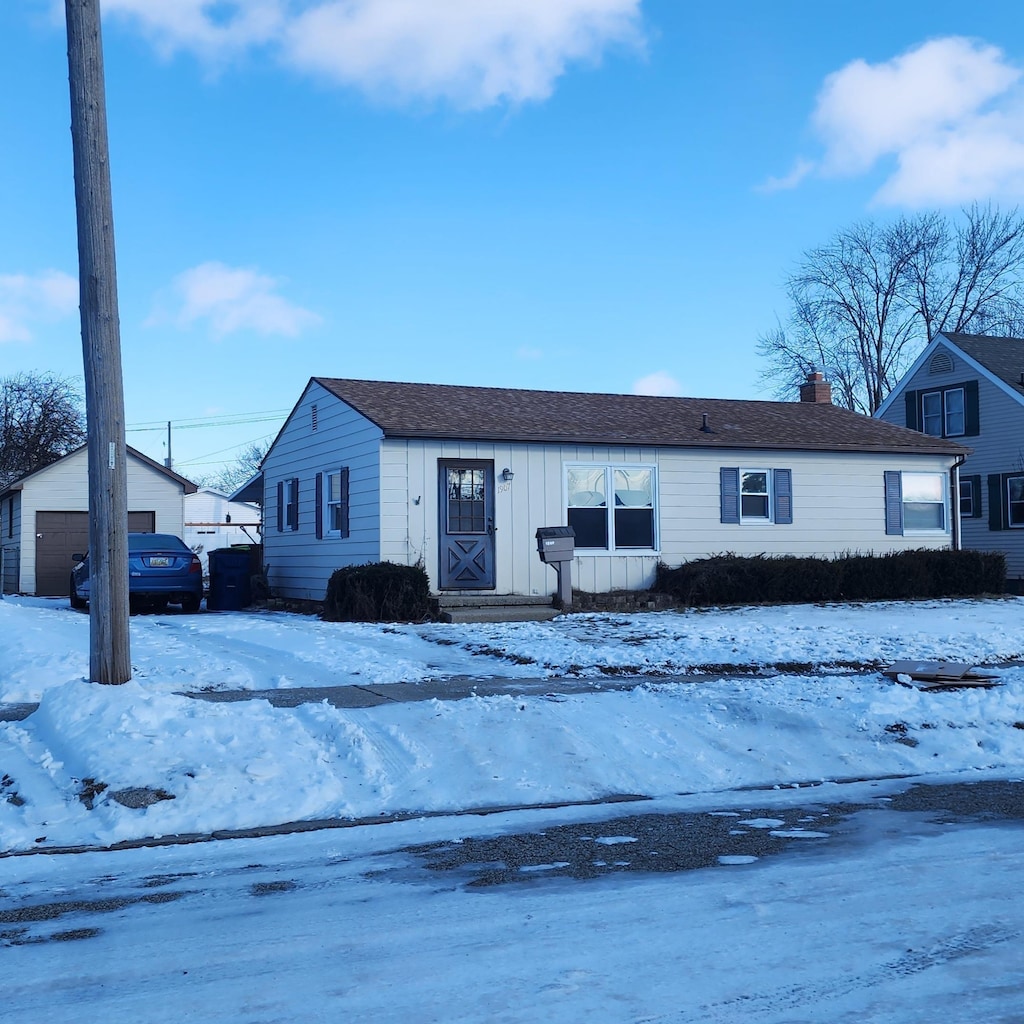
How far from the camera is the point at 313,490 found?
2142 cm

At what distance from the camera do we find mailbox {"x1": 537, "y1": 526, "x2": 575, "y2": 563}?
17.9 m

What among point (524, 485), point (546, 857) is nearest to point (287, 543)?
point (524, 485)

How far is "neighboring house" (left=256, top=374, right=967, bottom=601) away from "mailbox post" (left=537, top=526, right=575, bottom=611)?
2.75ft

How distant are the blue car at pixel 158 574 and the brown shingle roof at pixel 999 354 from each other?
21.9m

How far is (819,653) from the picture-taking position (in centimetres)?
1268

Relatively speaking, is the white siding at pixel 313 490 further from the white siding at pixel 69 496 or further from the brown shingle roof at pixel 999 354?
the brown shingle roof at pixel 999 354

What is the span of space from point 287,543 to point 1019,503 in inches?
768

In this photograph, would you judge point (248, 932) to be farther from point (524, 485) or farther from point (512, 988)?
point (524, 485)

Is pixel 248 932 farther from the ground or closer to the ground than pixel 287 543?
closer to the ground

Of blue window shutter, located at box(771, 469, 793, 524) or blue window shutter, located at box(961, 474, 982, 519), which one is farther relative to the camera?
blue window shutter, located at box(961, 474, 982, 519)

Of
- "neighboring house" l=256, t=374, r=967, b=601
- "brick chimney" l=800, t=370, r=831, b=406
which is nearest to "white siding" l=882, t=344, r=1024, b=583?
"brick chimney" l=800, t=370, r=831, b=406

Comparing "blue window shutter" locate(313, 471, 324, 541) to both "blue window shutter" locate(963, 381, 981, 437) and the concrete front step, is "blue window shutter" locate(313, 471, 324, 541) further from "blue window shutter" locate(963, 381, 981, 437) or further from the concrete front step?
"blue window shutter" locate(963, 381, 981, 437)

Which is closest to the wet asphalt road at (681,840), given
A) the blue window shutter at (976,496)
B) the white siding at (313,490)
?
the white siding at (313,490)

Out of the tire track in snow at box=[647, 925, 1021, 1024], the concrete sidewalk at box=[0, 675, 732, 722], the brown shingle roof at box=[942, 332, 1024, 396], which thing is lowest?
the tire track in snow at box=[647, 925, 1021, 1024]
